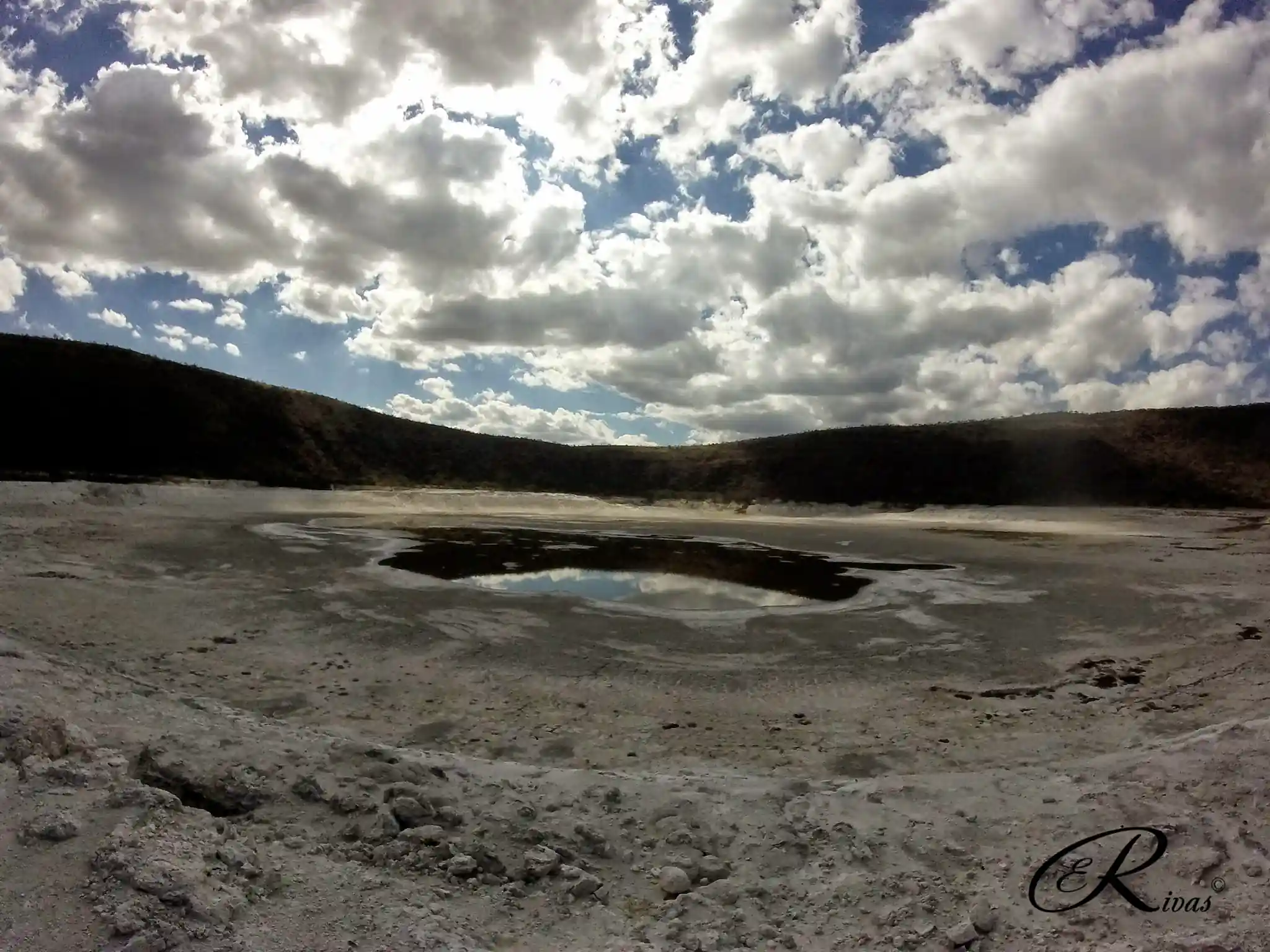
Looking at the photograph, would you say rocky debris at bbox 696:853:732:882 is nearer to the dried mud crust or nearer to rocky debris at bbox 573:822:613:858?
the dried mud crust

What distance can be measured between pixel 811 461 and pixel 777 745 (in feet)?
204

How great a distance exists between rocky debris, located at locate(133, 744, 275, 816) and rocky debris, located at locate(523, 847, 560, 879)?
183cm

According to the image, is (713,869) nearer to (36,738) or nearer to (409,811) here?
(409,811)

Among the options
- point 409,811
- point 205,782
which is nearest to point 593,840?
point 409,811

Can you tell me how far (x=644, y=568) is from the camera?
21484 mm

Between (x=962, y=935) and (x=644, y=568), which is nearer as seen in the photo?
(x=962, y=935)

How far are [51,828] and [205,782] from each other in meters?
1.02

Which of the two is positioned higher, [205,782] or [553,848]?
[205,782]

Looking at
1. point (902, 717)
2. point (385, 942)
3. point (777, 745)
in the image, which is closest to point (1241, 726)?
point (902, 717)

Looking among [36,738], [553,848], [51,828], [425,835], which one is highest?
[36,738]

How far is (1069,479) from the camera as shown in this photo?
54.2 meters

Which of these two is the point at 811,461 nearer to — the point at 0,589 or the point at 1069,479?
the point at 1069,479

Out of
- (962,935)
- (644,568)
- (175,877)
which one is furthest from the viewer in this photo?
(644,568)

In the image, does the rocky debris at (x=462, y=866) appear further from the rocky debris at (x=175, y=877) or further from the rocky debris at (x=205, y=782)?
the rocky debris at (x=205, y=782)
